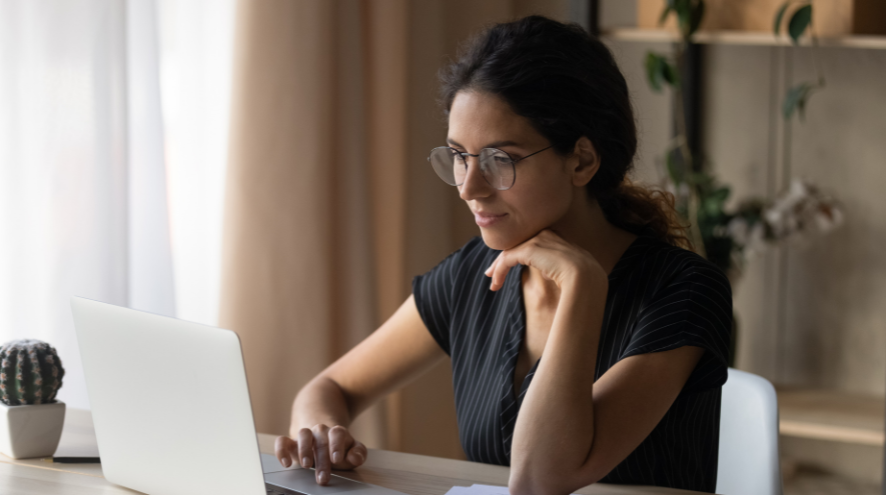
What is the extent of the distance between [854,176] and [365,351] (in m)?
1.76

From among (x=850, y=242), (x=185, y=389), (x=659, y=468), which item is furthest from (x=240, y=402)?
(x=850, y=242)

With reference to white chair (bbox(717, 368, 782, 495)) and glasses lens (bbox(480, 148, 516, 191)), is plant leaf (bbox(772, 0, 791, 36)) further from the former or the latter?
glasses lens (bbox(480, 148, 516, 191))

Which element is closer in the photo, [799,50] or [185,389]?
[185,389]

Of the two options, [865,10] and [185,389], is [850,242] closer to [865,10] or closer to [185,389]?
[865,10]

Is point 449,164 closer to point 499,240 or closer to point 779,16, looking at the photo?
point 499,240

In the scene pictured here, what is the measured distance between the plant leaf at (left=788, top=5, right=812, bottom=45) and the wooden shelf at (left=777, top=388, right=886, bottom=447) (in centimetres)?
98

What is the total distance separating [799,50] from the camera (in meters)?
2.59

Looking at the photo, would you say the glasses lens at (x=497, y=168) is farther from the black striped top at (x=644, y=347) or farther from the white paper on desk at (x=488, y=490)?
the white paper on desk at (x=488, y=490)

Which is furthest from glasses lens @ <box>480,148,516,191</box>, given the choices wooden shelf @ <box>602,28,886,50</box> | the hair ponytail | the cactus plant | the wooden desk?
wooden shelf @ <box>602,28,886,50</box>

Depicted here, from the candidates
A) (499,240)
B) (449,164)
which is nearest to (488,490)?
(499,240)

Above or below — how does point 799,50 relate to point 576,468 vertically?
above

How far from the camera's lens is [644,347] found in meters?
1.15

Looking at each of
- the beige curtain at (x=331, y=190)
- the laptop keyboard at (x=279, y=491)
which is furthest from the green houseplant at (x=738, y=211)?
the laptop keyboard at (x=279, y=491)

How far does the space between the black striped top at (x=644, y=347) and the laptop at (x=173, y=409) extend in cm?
32
